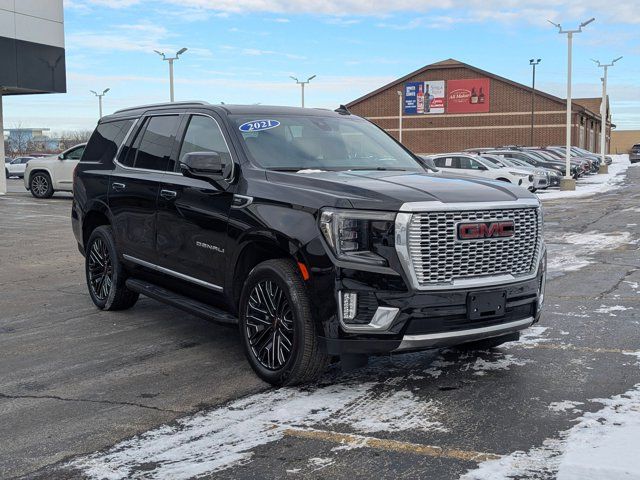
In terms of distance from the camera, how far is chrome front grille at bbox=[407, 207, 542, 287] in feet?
15.0

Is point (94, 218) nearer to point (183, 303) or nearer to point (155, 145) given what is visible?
point (155, 145)

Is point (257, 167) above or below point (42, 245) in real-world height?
above

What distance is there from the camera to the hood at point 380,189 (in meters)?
4.64

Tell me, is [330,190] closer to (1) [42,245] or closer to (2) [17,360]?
(2) [17,360]

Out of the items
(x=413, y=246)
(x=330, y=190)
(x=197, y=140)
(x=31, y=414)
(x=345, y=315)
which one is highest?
(x=197, y=140)

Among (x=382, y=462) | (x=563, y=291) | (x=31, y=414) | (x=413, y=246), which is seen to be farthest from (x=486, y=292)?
(x=563, y=291)

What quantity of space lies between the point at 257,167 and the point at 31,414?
225cm

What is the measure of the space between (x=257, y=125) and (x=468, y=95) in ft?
235

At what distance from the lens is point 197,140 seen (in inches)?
245

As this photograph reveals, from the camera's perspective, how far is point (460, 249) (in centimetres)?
472

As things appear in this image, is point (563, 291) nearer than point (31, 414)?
No

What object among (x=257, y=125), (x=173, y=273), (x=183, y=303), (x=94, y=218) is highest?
(x=257, y=125)

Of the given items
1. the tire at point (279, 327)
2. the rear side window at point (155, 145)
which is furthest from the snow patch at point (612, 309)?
the rear side window at point (155, 145)

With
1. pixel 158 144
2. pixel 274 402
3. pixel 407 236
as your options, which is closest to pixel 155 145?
pixel 158 144
